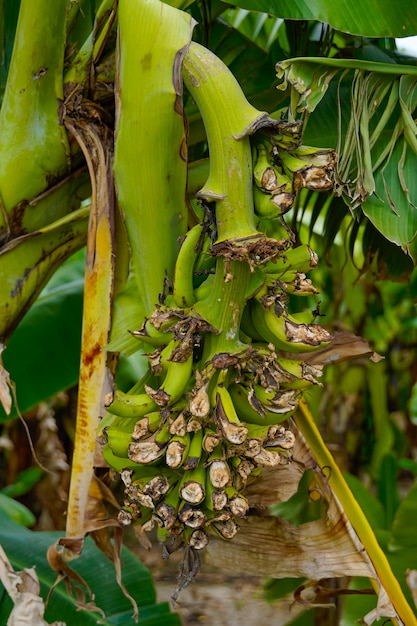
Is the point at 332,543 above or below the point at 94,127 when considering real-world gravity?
below

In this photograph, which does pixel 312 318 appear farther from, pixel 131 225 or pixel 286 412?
pixel 131 225

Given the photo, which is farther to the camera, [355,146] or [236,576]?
[236,576]

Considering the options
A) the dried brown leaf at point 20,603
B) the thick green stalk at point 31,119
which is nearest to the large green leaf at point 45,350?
the thick green stalk at point 31,119

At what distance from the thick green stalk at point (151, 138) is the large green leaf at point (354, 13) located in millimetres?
148

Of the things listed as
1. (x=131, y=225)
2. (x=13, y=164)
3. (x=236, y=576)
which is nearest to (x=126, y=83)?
(x=131, y=225)

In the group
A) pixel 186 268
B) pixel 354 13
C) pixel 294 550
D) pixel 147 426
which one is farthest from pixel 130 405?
pixel 354 13

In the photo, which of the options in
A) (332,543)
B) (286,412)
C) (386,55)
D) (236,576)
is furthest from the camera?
(236,576)

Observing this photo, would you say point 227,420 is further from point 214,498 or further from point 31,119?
point 31,119

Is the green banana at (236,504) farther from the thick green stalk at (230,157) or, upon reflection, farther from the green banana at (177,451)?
the thick green stalk at (230,157)

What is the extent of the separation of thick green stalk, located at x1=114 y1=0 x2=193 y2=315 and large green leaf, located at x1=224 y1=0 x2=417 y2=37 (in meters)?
0.15

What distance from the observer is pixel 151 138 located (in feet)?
1.98

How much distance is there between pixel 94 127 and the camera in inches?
29.6

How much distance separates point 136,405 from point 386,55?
695mm

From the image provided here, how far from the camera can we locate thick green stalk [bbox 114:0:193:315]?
571 millimetres
